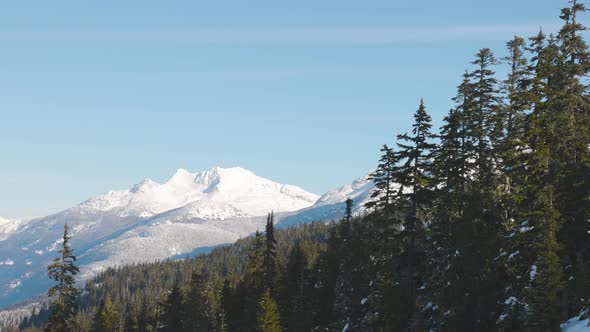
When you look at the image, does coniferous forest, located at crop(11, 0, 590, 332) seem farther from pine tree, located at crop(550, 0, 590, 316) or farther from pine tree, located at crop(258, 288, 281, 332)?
pine tree, located at crop(258, 288, 281, 332)

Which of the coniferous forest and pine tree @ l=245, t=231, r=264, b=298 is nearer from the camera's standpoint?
the coniferous forest

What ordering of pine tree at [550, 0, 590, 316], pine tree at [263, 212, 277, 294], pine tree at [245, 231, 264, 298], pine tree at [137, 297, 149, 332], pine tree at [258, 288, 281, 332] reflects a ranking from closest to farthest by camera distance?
pine tree at [550, 0, 590, 316] → pine tree at [258, 288, 281, 332] → pine tree at [263, 212, 277, 294] → pine tree at [245, 231, 264, 298] → pine tree at [137, 297, 149, 332]

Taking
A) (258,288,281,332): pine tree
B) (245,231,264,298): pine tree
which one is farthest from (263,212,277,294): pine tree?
(258,288,281,332): pine tree

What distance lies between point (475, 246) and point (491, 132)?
16267mm

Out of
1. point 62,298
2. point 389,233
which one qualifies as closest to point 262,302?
point 62,298

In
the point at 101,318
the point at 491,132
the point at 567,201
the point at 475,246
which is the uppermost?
the point at 491,132

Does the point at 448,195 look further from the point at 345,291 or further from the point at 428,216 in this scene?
the point at 345,291

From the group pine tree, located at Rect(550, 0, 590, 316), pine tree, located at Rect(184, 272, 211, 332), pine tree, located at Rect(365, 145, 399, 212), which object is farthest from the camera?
pine tree, located at Rect(184, 272, 211, 332)

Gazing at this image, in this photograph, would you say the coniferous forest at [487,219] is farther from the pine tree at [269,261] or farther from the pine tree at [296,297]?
the pine tree at [269,261]

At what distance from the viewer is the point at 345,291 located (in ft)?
207

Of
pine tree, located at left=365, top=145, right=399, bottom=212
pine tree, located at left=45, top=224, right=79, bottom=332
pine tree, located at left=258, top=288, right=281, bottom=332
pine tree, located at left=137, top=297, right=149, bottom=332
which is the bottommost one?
pine tree, located at left=137, top=297, right=149, bottom=332

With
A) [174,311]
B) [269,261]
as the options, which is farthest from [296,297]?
[174,311]

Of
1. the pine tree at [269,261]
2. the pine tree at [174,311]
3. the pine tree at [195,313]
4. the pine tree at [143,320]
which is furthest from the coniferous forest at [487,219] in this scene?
the pine tree at [143,320]

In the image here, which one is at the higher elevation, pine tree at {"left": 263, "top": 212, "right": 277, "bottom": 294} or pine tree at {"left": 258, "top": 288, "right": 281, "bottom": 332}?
pine tree at {"left": 263, "top": 212, "right": 277, "bottom": 294}
